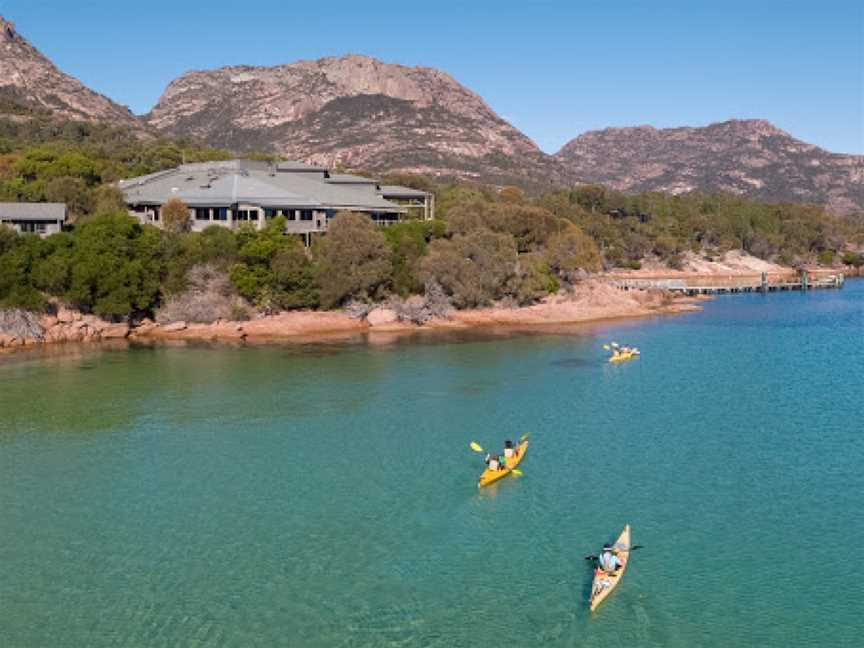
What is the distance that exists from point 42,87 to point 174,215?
12321 centimetres

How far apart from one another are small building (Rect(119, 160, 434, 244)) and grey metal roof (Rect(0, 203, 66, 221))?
900 cm

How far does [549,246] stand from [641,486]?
59139mm

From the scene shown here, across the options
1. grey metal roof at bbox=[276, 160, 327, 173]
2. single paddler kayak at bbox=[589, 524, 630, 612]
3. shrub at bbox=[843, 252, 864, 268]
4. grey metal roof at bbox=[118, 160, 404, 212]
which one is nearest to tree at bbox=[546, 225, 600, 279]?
grey metal roof at bbox=[118, 160, 404, 212]

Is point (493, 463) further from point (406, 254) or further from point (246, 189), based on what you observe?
point (246, 189)

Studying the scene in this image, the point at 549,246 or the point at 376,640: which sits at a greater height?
the point at 549,246

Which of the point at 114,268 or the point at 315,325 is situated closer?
the point at 114,268

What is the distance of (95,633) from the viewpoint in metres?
22.0

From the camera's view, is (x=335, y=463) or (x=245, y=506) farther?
(x=335, y=463)

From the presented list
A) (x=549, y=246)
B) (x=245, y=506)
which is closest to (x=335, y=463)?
(x=245, y=506)

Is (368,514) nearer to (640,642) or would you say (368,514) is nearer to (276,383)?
(640,642)

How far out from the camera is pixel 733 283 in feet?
394

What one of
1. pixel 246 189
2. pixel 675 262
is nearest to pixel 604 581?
pixel 246 189

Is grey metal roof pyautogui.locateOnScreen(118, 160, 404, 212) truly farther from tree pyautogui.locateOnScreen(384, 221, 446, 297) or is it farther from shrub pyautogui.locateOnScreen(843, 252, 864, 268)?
shrub pyautogui.locateOnScreen(843, 252, 864, 268)

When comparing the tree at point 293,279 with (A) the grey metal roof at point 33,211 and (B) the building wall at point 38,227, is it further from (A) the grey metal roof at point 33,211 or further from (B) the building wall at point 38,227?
(A) the grey metal roof at point 33,211
